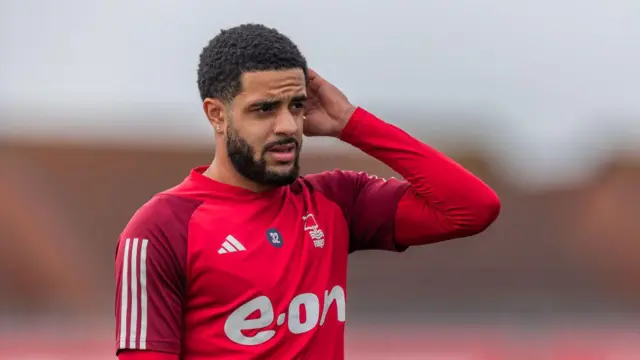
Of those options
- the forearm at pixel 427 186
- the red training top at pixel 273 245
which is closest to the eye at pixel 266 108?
the red training top at pixel 273 245

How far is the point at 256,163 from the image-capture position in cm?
204

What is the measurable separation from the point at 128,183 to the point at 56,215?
3.99 feet

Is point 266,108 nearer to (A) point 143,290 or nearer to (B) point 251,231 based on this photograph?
(B) point 251,231

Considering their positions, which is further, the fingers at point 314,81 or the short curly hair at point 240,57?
the fingers at point 314,81

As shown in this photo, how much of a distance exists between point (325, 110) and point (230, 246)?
19.0 inches

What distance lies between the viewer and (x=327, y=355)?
209 cm

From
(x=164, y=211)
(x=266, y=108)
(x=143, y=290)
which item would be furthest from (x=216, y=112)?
(x=143, y=290)

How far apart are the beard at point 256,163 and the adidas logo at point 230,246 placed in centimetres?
15

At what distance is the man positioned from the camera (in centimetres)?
193

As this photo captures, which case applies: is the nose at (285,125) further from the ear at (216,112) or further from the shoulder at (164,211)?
the shoulder at (164,211)

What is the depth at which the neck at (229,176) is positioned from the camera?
212 cm

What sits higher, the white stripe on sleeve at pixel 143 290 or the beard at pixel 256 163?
the beard at pixel 256 163

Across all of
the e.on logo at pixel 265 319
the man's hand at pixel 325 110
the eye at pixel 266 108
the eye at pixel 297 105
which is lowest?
the e.on logo at pixel 265 319

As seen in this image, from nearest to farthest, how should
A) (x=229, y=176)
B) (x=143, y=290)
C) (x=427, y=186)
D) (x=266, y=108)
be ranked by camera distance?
(x=143, y=290), (x=266, y=108), (x=229, y=176), (x=427, y=186)
